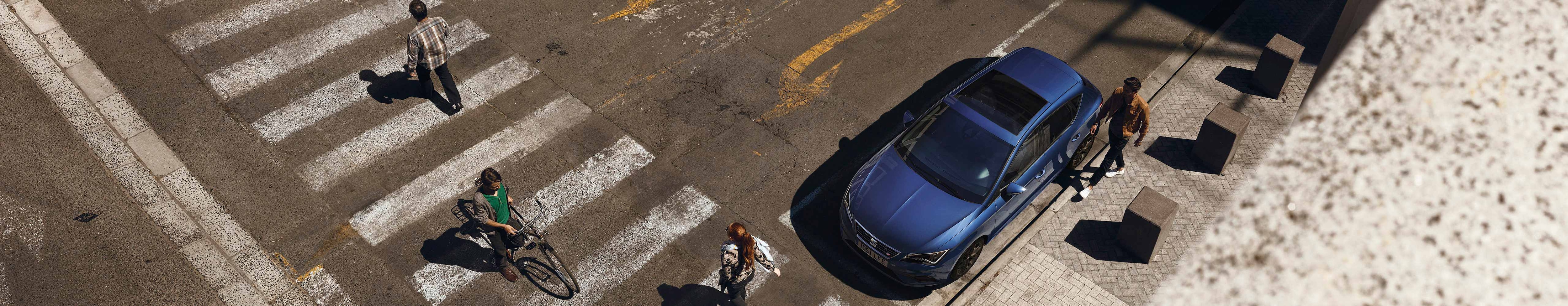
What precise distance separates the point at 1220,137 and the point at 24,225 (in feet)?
41.5

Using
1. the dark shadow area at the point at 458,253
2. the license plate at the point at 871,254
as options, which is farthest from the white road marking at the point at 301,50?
the license plate at the point at 871,254

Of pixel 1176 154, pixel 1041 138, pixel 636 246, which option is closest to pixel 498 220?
pixel 636 246

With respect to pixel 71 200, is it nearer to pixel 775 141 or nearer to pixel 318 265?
pixel 318 265

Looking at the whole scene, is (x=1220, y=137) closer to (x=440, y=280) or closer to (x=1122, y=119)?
(x=1122, y=119)

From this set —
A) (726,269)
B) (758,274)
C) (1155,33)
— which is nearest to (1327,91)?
(726,269)

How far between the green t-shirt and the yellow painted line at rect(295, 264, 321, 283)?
2.28 meters

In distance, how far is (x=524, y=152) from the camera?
1043 centimetres

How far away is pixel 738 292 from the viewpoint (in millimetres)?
8219

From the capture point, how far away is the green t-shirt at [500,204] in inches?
316

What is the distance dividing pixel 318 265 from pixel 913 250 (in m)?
6.01

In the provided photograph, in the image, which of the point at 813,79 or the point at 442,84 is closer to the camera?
the point at 442,84

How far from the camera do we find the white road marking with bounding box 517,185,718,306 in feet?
29.3

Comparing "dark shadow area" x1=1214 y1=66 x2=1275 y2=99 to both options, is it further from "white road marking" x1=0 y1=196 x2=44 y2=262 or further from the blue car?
"white road marking" x1=0 y1=196 x2=44 y2=262

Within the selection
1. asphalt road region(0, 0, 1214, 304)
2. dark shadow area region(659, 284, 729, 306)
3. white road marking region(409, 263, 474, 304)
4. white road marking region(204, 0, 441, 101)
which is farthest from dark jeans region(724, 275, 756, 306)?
white road marking region(204, 0, 441, 101)
